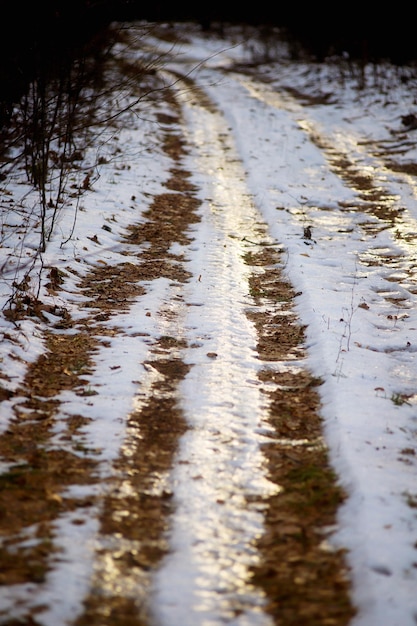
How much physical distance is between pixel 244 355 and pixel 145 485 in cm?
202

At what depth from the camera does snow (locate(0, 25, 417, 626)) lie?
10.2 feet

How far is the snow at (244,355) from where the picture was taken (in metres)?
3.12

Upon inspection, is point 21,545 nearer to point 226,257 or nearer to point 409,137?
point 226,257

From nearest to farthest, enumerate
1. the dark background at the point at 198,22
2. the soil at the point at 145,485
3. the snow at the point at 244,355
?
the soil at the point at 145,485, the snow at the point at 244,355, the dark background at the point at 198,22

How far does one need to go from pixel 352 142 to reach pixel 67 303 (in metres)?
10.7

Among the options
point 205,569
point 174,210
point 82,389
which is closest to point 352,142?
point 174,210

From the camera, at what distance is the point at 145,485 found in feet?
12.5

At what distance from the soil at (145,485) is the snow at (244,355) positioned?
88mm

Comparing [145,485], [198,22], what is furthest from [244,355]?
[198,22]

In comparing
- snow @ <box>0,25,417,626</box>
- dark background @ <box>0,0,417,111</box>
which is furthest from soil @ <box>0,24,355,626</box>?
dark background @ <box>0,0,417,111</box>

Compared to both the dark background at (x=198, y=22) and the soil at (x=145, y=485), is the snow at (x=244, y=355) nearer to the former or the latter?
the soil at (x=145, y=485)

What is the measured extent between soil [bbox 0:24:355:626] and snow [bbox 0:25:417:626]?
88 mm

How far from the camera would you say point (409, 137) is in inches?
569

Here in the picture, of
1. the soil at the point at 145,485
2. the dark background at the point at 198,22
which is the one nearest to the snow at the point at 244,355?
the soil at the point at 145,485
